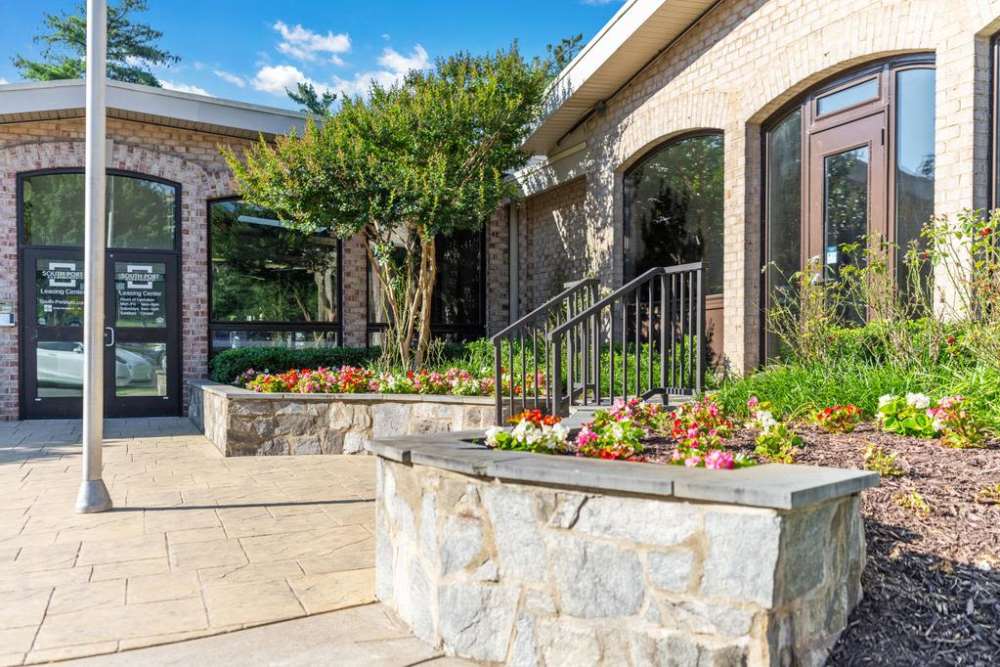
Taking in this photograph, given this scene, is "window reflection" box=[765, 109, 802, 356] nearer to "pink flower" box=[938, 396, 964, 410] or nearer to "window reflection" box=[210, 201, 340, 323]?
"pink flower" box=[938, 396, 964, 410]

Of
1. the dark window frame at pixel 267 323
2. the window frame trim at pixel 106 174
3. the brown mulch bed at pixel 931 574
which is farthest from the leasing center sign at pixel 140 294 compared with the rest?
the brown mulch bed at pixel 931 574

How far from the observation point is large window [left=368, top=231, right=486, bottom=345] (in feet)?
35.1

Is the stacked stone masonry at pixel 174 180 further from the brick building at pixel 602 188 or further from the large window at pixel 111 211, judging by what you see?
the large window at pixel 111 211

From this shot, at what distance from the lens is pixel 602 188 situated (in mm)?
8367

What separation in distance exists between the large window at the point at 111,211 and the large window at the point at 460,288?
3.60 m

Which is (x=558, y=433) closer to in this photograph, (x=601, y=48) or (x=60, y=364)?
(x=601, y=48)

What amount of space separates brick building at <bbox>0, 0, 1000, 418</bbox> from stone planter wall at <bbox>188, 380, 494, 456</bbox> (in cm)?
281

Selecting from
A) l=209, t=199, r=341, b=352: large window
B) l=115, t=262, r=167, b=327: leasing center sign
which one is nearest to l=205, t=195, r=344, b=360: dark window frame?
l=209, t=199, r=341, b=352: large window

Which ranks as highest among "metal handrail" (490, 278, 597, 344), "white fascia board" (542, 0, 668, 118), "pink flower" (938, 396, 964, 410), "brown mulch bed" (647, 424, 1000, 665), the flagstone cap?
"white fascia board" (542, 0, 668, 118)

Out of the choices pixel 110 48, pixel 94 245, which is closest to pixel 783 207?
pixel 94 245

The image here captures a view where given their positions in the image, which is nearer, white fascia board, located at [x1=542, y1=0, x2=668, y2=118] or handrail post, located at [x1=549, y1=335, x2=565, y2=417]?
handrail post, located at [x1=549, y1=335, x2=565, y2=417]

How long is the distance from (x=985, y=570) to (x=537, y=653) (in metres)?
1.47

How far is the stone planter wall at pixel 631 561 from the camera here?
2.05 m

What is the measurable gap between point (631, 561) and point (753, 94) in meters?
5.15
